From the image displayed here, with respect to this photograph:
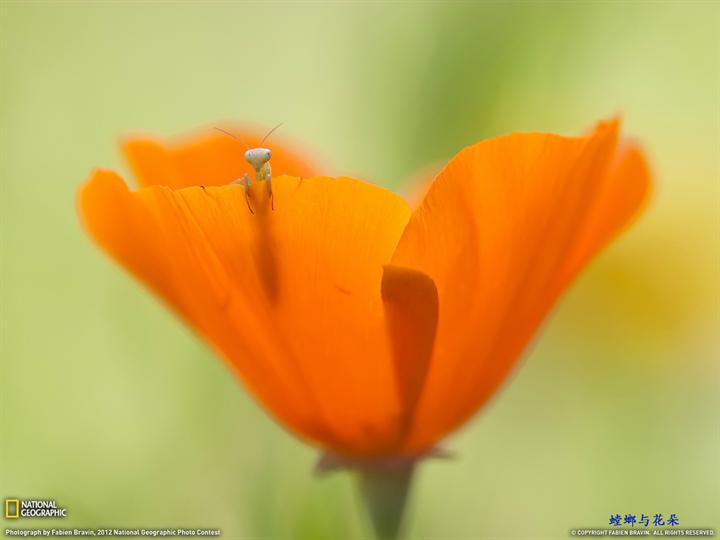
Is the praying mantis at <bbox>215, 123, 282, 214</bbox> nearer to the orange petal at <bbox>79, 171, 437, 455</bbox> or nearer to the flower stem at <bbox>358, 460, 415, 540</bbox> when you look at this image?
the orange petal at <bbox>79, 171, 437, 455</bbox>

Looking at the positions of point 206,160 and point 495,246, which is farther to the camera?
point 206,160

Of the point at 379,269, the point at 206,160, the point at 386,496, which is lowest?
the point at 386,496

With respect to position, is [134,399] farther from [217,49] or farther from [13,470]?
[217,49]

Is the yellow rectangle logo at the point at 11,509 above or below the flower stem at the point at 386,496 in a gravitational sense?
above

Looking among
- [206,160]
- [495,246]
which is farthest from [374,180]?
[495,246]

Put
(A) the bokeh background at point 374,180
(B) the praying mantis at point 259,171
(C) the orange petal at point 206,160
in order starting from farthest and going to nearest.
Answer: (A) the bokeh background at point 374,180
(C) the orange petal at point 206,160
(B) the praying mantis at point 259,171

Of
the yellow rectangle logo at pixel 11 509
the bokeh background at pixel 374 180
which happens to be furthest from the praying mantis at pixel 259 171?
the yellow rectangle logo at pixel 11 509

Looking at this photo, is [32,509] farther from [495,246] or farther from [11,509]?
[495,246]

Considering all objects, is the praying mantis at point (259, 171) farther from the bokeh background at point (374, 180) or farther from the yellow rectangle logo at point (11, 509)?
the yellow rectangle logo at point (11, 509)
